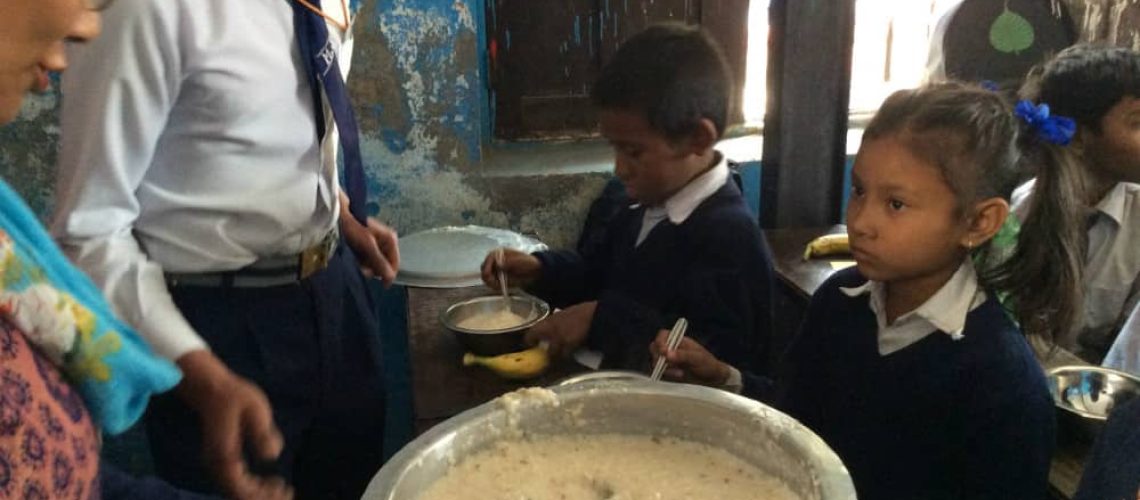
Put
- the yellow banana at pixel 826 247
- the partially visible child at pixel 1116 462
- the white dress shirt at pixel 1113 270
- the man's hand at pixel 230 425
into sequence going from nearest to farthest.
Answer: the man's hand at pixel 230 425 < the partially visible child at pixel 1116 462 < the white dress shirt at pixel 1113 270 < the yellow banana at pixel 826 247

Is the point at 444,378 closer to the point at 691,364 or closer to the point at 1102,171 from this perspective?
the point at 691,364

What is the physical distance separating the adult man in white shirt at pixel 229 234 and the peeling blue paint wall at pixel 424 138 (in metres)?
0.90

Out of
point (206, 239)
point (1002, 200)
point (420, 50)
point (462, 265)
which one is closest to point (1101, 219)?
point (1002, 200)

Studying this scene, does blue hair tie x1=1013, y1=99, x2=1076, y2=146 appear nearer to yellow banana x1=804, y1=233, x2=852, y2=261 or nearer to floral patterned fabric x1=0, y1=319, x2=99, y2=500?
yellow banana x1=804, y1=233, x2=852, y2=261

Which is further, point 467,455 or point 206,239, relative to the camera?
point 206,239

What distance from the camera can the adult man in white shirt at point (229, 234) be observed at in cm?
117

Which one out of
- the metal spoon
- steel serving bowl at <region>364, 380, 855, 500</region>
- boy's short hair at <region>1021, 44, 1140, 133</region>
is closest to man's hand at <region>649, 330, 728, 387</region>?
steel serving bowl at <region>364, 380, 855, 500</region>

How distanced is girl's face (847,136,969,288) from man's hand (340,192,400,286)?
35.8 inches

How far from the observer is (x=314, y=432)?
1.71 meters

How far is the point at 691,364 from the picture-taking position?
1.55 meters

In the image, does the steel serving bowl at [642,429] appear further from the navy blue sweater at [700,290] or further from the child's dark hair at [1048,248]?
the child's dark hair at [1048,248]

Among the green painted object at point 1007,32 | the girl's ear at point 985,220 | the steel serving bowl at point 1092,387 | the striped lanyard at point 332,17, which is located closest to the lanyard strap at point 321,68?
the striped lanyard at point 332,17

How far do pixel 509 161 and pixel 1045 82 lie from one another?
1588 millimetres

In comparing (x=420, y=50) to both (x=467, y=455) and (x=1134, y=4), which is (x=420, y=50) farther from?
(x=1134, y=4)
